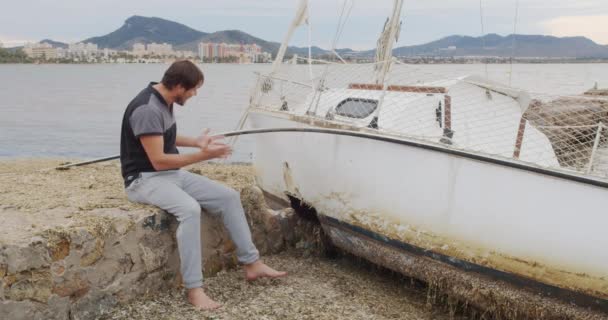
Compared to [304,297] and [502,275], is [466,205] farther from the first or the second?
[304,297]

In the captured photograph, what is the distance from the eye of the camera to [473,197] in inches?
202

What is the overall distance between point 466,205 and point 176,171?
7.85 ft

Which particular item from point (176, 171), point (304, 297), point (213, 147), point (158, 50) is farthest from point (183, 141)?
point (158, 50)

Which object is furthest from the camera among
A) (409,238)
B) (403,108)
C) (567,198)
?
(403,108)

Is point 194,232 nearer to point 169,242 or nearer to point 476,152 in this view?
point 169,242

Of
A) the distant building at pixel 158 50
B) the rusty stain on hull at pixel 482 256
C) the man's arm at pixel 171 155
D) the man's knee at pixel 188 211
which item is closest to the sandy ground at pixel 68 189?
the man's knee at pixel 188 211

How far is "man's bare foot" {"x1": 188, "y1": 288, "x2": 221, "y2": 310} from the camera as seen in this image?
484 cm

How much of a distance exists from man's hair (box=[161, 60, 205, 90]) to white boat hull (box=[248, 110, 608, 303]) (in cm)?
170

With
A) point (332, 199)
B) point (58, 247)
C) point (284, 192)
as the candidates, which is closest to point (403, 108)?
point (332, 199)

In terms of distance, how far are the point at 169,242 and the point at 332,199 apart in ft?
5.79

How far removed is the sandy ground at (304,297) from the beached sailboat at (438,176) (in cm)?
32

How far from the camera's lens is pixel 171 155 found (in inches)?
185

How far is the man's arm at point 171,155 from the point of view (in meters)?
4.66

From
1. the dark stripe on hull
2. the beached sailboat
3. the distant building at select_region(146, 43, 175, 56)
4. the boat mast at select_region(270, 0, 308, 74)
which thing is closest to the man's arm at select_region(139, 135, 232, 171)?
the beached sailboat
